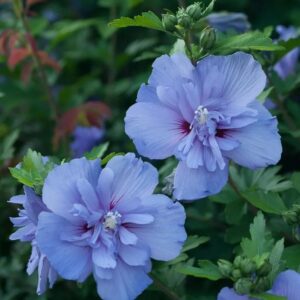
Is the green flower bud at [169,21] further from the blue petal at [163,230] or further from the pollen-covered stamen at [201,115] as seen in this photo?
the blue petal at [163,230]

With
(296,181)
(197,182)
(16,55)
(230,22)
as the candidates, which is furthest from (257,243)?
(16,55)

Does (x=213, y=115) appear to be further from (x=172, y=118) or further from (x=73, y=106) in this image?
(x=73, y=106)

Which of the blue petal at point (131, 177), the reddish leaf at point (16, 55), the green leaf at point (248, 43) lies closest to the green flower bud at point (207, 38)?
the green leaf at point (248, 43)

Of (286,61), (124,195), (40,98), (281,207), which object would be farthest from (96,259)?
(40,98)

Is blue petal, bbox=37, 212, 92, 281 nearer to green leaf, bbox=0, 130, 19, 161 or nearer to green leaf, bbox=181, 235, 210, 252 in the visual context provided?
green leaf, bbox=181, 235, 210, 252

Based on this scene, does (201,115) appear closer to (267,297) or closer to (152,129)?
(152,129)

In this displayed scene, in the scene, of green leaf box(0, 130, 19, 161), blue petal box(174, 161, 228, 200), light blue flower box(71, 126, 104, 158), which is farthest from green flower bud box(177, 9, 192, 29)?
light blue flower box(71, 126, 104, 158)
